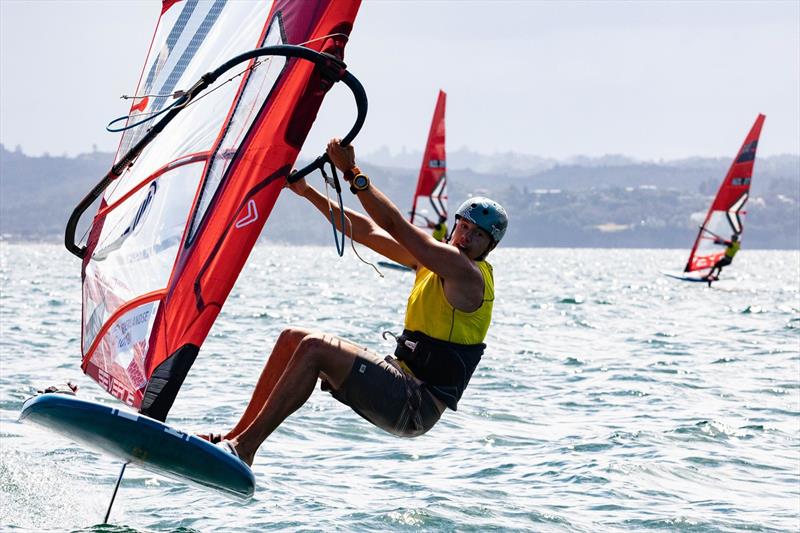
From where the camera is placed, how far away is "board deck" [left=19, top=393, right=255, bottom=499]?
470 cm

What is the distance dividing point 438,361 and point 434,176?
110 feet

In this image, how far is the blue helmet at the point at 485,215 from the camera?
543 centimetres

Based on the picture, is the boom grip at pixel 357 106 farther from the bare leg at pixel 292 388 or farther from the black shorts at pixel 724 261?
the black shorts at pixel 724 261

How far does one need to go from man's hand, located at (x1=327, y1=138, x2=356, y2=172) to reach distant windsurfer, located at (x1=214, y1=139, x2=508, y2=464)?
349 millimetres

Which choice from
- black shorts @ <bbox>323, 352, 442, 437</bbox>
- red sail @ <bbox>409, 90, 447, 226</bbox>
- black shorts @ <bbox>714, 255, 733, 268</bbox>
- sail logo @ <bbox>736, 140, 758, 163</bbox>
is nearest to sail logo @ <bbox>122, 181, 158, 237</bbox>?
black shorts @ <bbox>323, 352, 442, 437</bbox>

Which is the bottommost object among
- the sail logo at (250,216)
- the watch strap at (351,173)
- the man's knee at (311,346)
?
the man's knee at (311,346)

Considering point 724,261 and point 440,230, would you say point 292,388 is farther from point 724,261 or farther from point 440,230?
point 724,261

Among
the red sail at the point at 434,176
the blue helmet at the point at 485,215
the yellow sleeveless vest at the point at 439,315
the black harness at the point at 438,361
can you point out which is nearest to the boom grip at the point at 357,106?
the blue helmet at the point at 485,215

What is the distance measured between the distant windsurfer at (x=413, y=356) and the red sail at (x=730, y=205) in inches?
1266

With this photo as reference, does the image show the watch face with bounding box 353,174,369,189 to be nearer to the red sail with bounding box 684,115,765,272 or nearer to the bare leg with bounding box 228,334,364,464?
the bare leg with bounding box 228,334,364,464

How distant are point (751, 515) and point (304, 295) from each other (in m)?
28.0

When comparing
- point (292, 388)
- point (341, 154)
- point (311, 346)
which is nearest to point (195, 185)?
point (341, 154)

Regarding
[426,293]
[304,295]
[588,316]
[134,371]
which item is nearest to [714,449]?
[426,293]

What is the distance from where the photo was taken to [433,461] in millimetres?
9312
